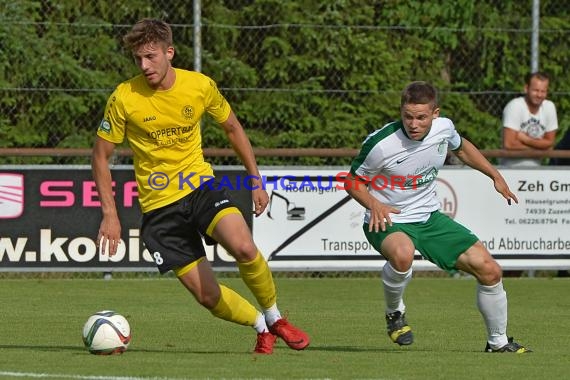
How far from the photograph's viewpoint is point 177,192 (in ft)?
25.8

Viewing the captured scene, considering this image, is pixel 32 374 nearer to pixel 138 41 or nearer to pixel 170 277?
pixel 138 41

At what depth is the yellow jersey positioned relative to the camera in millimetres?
7824

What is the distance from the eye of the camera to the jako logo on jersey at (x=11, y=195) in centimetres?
1355

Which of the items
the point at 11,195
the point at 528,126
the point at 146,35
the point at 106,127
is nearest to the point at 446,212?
the point at 528,126

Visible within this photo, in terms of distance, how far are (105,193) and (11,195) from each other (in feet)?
19.7

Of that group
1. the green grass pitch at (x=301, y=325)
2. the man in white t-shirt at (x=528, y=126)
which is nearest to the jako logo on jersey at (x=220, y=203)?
the green grass pitch at (x=301, y=325)

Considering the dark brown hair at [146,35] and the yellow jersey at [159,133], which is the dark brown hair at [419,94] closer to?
the yellow jersey at [159,133]

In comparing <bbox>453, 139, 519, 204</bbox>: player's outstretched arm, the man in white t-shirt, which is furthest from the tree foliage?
<bbox>453, 139, 519, 204</bbox>: player's outstretched arm

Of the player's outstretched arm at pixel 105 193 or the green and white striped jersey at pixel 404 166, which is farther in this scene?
the green and white striped jersey at pixel 404 166

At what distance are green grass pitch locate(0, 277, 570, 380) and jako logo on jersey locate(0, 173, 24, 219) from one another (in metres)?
0.70

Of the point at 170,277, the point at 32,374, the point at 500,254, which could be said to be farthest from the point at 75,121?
the point at 32,374

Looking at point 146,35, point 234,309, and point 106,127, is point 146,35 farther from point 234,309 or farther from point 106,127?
point 234,309

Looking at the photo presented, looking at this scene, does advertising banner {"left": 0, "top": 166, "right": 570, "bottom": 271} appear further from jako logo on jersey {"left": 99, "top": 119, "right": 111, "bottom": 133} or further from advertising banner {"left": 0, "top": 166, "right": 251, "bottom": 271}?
jako logo on jersey {"left": 99, "top": 119, "right": 111, "bottom": 133}

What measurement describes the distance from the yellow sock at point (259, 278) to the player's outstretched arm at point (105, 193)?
728 mm
